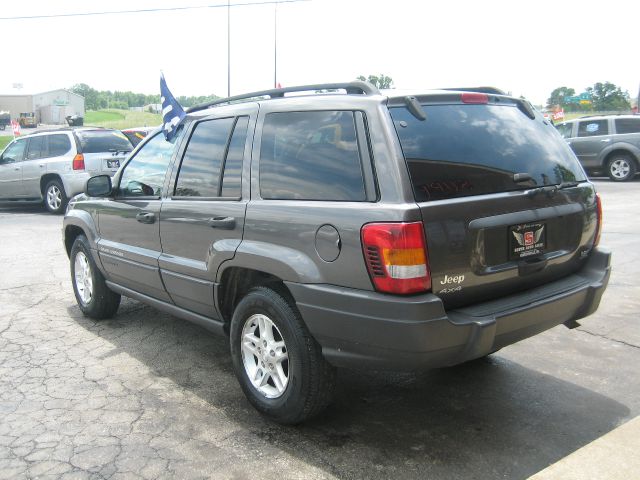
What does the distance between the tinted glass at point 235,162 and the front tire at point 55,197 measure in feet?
33.6

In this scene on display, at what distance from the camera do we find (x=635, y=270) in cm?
707

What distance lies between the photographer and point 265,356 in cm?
353

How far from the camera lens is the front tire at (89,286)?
543 cm

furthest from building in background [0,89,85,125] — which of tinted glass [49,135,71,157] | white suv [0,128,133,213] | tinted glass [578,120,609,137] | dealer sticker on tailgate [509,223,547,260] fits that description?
dealer sticker on tailgate [509,223,547,260]

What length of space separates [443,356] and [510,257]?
672 mm

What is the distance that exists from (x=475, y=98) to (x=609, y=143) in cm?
1626

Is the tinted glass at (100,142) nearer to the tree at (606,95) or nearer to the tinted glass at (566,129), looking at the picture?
the tinted glass at (566,129)

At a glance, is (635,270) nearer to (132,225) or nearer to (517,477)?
(517,477)

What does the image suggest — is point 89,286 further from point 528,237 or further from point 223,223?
point 528,237

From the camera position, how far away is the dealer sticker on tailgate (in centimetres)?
322

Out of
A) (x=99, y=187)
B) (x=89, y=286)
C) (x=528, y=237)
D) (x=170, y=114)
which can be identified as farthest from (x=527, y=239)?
(x=89, y=286)

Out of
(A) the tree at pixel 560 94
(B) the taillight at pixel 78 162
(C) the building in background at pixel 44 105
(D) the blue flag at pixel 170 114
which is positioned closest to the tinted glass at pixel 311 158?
(D) the blue flag at pixel 170 114

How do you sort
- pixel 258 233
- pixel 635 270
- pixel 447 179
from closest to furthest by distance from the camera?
pixel 447 179, pixel 258 233, pixel 635 270

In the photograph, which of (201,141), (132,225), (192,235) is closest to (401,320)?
(192,235)
